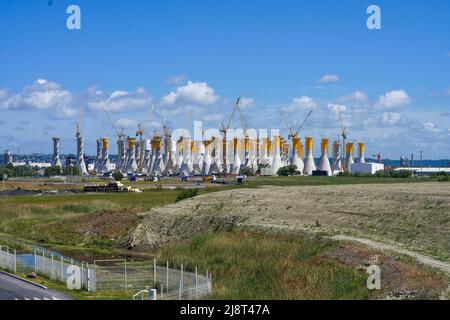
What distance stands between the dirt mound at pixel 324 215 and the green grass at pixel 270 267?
14.1 feet

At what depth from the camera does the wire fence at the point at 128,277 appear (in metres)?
32.2

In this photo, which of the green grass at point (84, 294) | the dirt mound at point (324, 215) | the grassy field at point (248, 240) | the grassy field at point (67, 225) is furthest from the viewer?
the grassy field at point (67, 225)

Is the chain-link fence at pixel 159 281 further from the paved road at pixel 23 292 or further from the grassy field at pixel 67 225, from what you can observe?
the grassy field at pixel 67 225

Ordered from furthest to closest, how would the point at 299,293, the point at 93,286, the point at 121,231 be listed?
the point at 121,231, the point at 93,286, the point at 299,293

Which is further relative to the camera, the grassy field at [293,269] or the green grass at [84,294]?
the green grass at [84,294]

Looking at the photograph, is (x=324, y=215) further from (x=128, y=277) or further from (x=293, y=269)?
(x=128, y=277)

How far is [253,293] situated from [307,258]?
26.6 ft

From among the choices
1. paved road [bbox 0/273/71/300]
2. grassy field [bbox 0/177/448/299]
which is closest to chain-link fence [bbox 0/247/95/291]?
grassy field [bbox 0/177/448/299]

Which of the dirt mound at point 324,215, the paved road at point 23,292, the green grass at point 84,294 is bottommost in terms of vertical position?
the green grass at point 84,294

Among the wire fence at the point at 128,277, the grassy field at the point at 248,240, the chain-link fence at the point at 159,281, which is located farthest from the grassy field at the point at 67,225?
the chain-link fence at the point at 159,281
